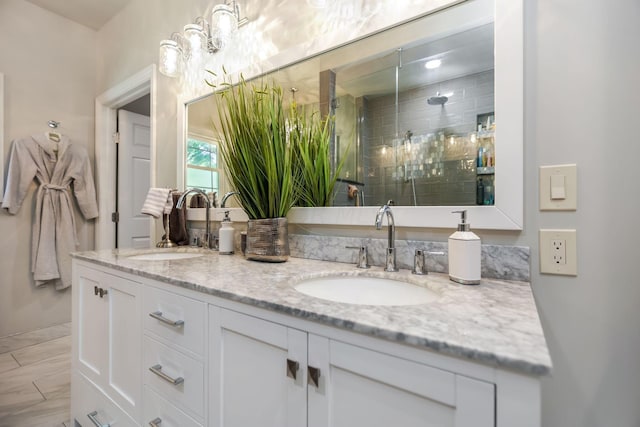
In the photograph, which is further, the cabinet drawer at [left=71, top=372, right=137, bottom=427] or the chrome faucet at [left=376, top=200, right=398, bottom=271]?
the cabinet drawer at [left=71, top=372, right=137, bottom=427]

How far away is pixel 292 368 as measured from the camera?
24.1 inches

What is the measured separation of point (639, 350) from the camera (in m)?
0.71

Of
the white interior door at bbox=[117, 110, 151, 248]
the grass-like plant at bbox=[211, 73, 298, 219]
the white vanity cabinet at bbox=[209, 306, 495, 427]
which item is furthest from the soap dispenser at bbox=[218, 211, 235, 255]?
the white interior door at bbox=[117, 110, 151, 248]

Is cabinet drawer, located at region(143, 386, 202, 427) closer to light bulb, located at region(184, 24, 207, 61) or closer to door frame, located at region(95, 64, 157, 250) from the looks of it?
light bulb, located at region(184, 24, 207, 61)

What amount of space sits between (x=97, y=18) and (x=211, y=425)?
3132 mm

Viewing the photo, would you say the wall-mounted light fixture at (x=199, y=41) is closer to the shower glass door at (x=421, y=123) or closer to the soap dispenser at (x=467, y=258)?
the shower glass door at (x=421, y=123)

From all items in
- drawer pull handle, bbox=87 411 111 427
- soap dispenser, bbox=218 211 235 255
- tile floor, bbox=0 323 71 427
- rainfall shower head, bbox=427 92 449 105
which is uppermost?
rainfall shower head, bbox=427 92 449 105

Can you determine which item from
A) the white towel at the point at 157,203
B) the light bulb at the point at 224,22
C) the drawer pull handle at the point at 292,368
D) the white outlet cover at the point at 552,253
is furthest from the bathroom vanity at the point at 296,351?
the light bulb at the point at 224,22

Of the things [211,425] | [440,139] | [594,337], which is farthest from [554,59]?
[211,425]

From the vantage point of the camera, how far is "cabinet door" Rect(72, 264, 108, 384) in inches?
46.8

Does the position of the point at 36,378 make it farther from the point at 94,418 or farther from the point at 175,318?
the point at 175,318

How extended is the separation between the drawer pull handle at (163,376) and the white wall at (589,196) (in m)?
0.97

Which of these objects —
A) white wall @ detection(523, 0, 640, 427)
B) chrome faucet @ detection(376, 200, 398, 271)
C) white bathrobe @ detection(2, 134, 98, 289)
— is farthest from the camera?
white bathrobe @ detection(2, 134, 98, 289)

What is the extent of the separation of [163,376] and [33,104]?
2.58 m
